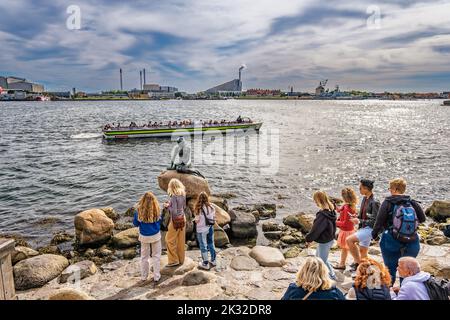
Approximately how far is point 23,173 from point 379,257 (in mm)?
26754

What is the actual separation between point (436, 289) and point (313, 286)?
166 centimetres

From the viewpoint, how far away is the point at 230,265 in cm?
840

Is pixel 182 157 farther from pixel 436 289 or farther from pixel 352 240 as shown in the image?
pixel 436 289

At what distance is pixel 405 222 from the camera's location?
213 inches

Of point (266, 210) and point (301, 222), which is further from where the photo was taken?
point (266, 210)

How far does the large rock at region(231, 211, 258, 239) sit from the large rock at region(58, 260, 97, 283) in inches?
216

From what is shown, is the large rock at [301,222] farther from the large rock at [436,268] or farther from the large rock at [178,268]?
the large rock at [178,268]

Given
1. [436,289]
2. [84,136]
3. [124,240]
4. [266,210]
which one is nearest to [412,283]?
[436,289]

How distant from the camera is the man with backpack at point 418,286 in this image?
13.5 feet

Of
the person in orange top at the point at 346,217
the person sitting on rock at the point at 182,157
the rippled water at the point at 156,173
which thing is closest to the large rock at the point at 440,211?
the rippled water at the point at 156,173

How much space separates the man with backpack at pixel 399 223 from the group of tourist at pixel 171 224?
3753mm

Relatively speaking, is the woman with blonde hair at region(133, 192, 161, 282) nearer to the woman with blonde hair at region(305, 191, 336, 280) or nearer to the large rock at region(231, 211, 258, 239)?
the woman with blonde hair at region(305, 191, 336, 280)

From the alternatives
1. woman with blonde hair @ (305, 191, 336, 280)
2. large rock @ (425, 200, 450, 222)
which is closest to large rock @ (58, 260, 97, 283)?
woman with blonde hair @ (305, 191, 336, 280)
